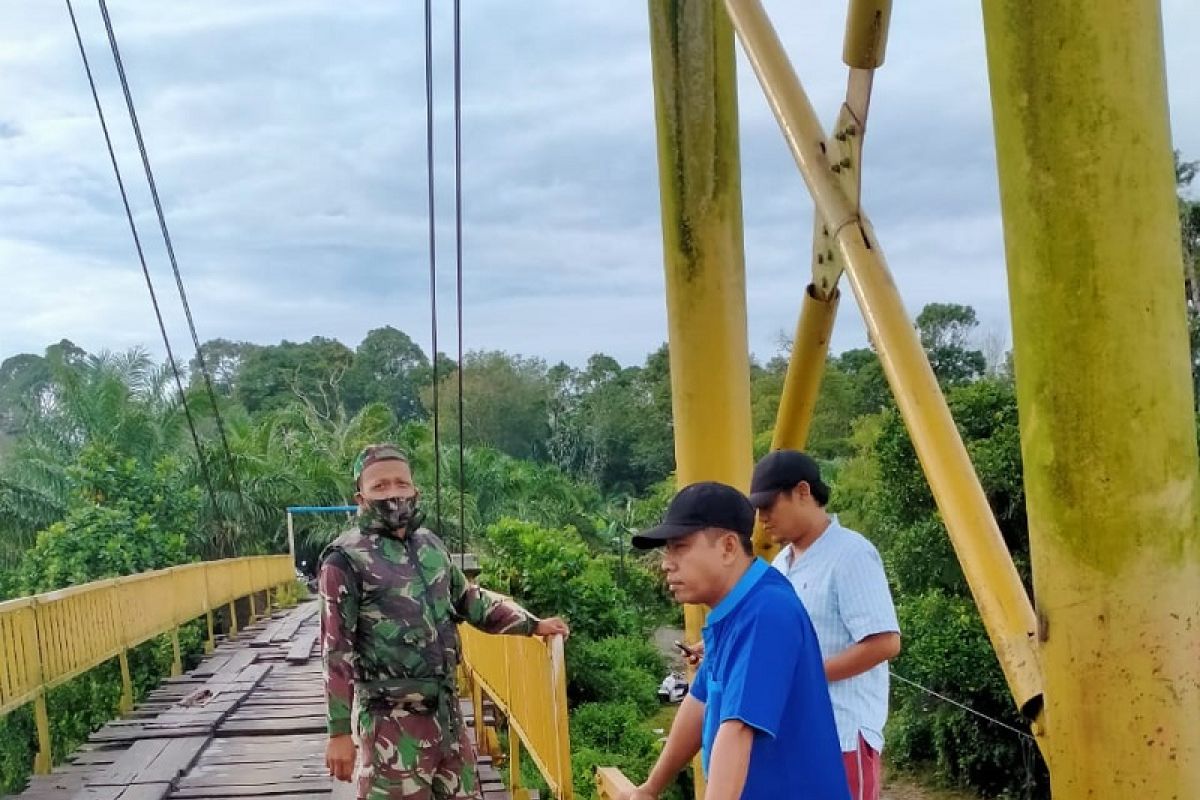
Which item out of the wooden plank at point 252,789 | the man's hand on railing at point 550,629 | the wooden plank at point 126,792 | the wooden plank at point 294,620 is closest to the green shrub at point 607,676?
the wooden plank at point 294,620

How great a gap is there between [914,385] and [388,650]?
81.3 inches

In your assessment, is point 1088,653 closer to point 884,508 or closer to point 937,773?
point 884,508

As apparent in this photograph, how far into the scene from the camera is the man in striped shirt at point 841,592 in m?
2.75

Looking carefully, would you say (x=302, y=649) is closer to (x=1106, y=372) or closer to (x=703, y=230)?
(x=703, y=230)

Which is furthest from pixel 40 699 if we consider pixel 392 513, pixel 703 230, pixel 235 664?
pixel 703 230

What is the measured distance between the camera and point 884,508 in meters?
13.9

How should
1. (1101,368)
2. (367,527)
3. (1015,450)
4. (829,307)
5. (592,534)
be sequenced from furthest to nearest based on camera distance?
(592,534)
(1015,450)
(367,527)
(829,307)
(1101,368)

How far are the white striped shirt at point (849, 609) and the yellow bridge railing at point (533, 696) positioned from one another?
1.41m

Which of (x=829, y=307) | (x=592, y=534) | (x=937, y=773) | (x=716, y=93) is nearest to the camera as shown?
(x=829, y=307)

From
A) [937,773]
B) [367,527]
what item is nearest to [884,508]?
[937,773]

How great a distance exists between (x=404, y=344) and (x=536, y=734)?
64.6 metres

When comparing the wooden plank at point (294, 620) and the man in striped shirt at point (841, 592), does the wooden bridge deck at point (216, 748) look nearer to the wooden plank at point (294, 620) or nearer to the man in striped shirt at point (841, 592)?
the wooden plank at point (294, 620)

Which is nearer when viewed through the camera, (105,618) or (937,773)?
(105,618)

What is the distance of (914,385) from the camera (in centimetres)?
239
